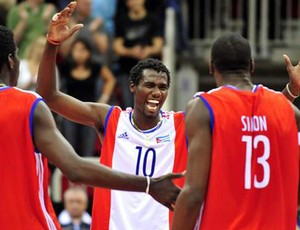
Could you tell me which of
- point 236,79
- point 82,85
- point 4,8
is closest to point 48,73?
point 236,79

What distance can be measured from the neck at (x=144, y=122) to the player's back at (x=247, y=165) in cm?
193

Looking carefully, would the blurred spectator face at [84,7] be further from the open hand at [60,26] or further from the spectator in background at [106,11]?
the open hand at [60,26]

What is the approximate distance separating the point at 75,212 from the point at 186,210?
5488 millimetres

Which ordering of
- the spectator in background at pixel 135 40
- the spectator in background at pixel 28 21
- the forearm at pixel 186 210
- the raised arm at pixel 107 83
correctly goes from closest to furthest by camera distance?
the forearm at pixel 186 210, the raised arm at pixel 107 83, the spectator in background at pixel 135 40, the spectator in background at pixel 28 21

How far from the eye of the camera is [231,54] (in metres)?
6.87

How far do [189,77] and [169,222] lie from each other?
314 inches

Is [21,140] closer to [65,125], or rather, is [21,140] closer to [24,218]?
[24,218]

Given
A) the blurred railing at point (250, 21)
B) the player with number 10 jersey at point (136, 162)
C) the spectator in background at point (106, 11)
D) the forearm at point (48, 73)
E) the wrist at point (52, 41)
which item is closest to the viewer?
the wrist at point (52, 41)

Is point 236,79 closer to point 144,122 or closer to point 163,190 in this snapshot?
point 163,190

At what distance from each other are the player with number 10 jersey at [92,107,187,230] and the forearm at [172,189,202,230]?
5.33 ft

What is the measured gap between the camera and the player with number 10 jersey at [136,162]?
836 centimetres

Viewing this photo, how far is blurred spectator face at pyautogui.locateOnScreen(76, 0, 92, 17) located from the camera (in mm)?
14359

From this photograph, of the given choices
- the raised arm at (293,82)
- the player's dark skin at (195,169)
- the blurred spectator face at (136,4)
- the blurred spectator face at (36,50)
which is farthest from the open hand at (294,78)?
the blurred spectator face at (136,4)

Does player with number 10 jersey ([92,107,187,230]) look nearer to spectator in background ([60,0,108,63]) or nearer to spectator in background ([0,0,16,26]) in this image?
spectator in background ([60,0,108,63])
